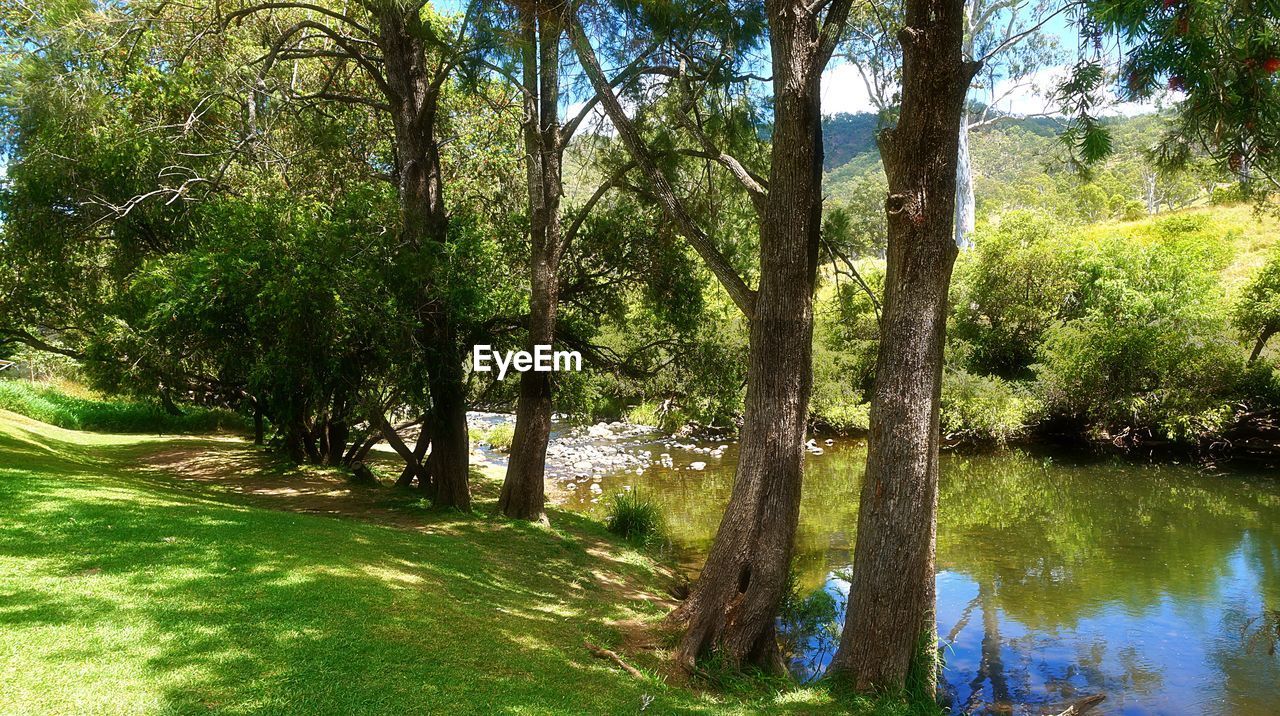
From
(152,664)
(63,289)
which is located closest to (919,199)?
(152,664)

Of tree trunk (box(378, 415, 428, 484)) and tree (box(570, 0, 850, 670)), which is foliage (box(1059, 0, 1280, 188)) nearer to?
tree (box(570, 0, 850, 670))

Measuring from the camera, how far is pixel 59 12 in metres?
8.92

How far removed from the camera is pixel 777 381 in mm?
6336

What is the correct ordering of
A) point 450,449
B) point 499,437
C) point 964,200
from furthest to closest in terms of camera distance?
point 964,200, point 499,437, point 450,449

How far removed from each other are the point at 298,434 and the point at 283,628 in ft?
31.0

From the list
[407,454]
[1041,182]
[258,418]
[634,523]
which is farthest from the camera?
[1041,182]

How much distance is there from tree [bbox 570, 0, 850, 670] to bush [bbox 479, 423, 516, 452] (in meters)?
14.9

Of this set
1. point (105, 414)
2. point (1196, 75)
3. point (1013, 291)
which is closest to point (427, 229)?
point (1196, 75)

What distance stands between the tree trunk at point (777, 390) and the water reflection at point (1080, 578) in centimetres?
213

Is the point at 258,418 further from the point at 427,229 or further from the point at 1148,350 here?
the point at 1148,350

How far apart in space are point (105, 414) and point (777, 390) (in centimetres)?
1834

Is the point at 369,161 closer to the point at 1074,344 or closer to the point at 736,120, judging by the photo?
the point at 736,120

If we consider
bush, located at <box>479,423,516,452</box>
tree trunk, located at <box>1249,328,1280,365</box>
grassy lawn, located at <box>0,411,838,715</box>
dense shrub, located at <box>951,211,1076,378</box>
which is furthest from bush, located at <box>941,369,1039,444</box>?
grassy lawn, located at <box>0,411,838,715</box>

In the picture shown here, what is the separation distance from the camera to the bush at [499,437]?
21.2 metres
